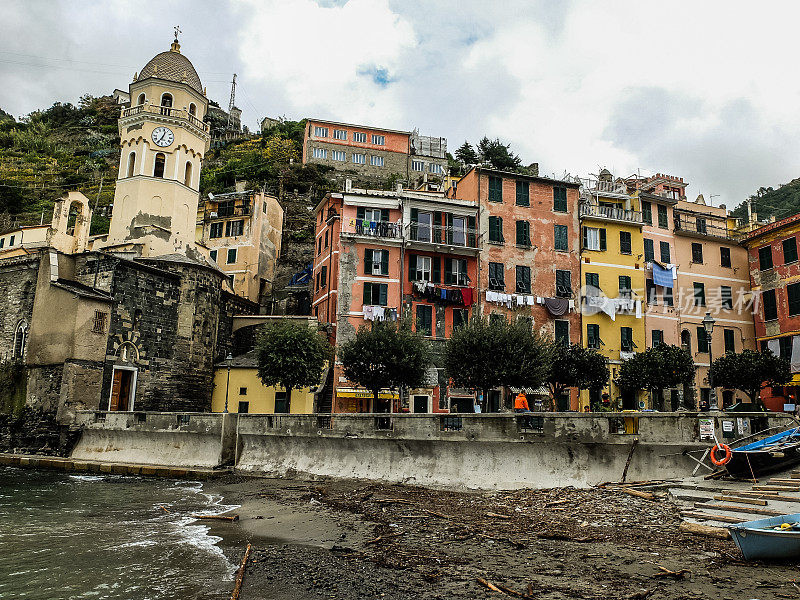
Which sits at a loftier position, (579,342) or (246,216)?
(246,216)

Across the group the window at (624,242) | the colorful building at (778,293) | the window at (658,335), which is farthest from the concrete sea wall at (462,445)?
the window at (624,242)

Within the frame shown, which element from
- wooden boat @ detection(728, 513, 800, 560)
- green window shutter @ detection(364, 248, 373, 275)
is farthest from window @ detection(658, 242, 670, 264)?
wooden boat @ detection(728, 513, 800, 560)

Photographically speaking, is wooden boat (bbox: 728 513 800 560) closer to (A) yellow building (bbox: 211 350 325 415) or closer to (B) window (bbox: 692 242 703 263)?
(A) yellow building (bbox: 211 350 325 415)

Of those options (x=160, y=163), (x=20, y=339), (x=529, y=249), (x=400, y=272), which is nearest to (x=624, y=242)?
(x=529, y=249)

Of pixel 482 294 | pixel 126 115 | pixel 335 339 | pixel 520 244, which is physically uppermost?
pixel 126 115

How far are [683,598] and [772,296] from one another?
38.9 meters

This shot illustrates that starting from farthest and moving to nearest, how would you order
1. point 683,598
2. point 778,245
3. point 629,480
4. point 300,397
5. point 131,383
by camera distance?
point 778,245, point 300,397, point 131,383, point 629,480, point 683,598

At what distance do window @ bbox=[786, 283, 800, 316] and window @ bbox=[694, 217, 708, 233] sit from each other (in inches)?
283

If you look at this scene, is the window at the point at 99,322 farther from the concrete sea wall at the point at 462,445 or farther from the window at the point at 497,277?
the window at the point at 497,277

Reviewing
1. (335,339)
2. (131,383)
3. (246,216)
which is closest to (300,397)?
(335,339)

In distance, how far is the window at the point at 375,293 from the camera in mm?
36031

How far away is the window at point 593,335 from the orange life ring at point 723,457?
20.3 meters

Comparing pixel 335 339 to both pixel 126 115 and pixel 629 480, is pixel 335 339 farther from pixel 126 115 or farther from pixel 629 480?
pixel 126 115

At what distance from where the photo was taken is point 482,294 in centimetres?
3744
